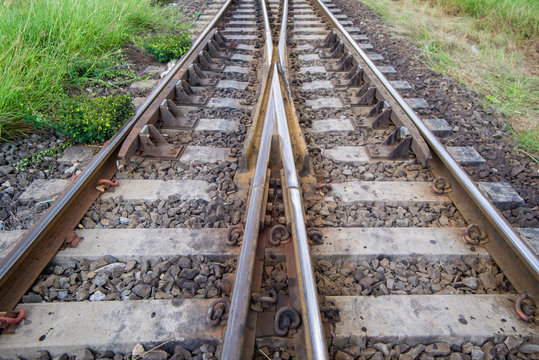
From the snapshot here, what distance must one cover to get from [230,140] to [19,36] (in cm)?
276

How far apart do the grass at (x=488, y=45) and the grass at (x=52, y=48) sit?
4501 mm

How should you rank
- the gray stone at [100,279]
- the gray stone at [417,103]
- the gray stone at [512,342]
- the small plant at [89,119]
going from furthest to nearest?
1. the gray stone at [417,103]
2. the small plant at [89,119]
3. the gray stone at [100,279]
4. the gray stone at [512,342]

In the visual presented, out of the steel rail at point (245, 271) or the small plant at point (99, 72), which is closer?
the steel rail at point (245, 271)

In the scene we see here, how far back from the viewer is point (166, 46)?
484 centimetres

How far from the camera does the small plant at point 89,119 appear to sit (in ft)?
10.3

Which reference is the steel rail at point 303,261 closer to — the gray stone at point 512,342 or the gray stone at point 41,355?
the gray stone at point 512,342

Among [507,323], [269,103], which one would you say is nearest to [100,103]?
[269,103]

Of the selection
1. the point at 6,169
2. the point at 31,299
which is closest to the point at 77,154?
the point at 6,169

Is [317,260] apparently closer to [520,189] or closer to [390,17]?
[520,189]

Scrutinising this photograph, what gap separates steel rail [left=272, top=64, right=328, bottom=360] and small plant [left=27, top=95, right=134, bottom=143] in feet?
5.01

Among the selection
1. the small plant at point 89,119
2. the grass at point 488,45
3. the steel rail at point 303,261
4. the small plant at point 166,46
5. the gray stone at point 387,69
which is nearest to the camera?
the steel rail at point 303,261

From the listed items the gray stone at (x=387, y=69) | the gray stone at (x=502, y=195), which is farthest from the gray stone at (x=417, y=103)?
the gray stone at (x=502, y=195)

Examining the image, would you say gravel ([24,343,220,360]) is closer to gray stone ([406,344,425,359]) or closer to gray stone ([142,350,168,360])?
gray stone ([142,350,168,360])

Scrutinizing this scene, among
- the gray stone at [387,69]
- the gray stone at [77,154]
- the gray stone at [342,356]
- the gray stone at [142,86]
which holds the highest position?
the gray stone at [387,69]
